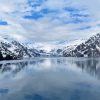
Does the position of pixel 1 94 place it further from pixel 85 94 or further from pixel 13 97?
pixel 85 94

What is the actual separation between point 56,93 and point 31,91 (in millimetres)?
5827

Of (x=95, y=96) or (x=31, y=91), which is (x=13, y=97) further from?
(x=95, y=96)

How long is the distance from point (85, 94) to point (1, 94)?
1638 centimetres

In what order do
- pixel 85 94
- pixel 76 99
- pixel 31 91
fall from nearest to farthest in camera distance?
pixel 76 99
pixel 85 94
pixel 31 91

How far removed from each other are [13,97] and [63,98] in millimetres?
9196

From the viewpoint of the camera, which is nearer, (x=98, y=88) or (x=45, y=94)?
(x=45, y=94)

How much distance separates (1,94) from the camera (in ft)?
153

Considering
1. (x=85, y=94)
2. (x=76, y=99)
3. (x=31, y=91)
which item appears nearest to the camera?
(x=76, y=99)

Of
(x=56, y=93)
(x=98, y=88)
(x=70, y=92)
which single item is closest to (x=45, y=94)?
(x=56, y=93)

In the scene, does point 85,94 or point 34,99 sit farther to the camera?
point 85,94

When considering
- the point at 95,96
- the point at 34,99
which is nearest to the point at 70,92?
the point at 95,96

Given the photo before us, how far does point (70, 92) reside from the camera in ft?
161

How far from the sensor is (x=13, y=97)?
4394cm

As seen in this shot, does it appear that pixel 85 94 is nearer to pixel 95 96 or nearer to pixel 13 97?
pixel 95 96
